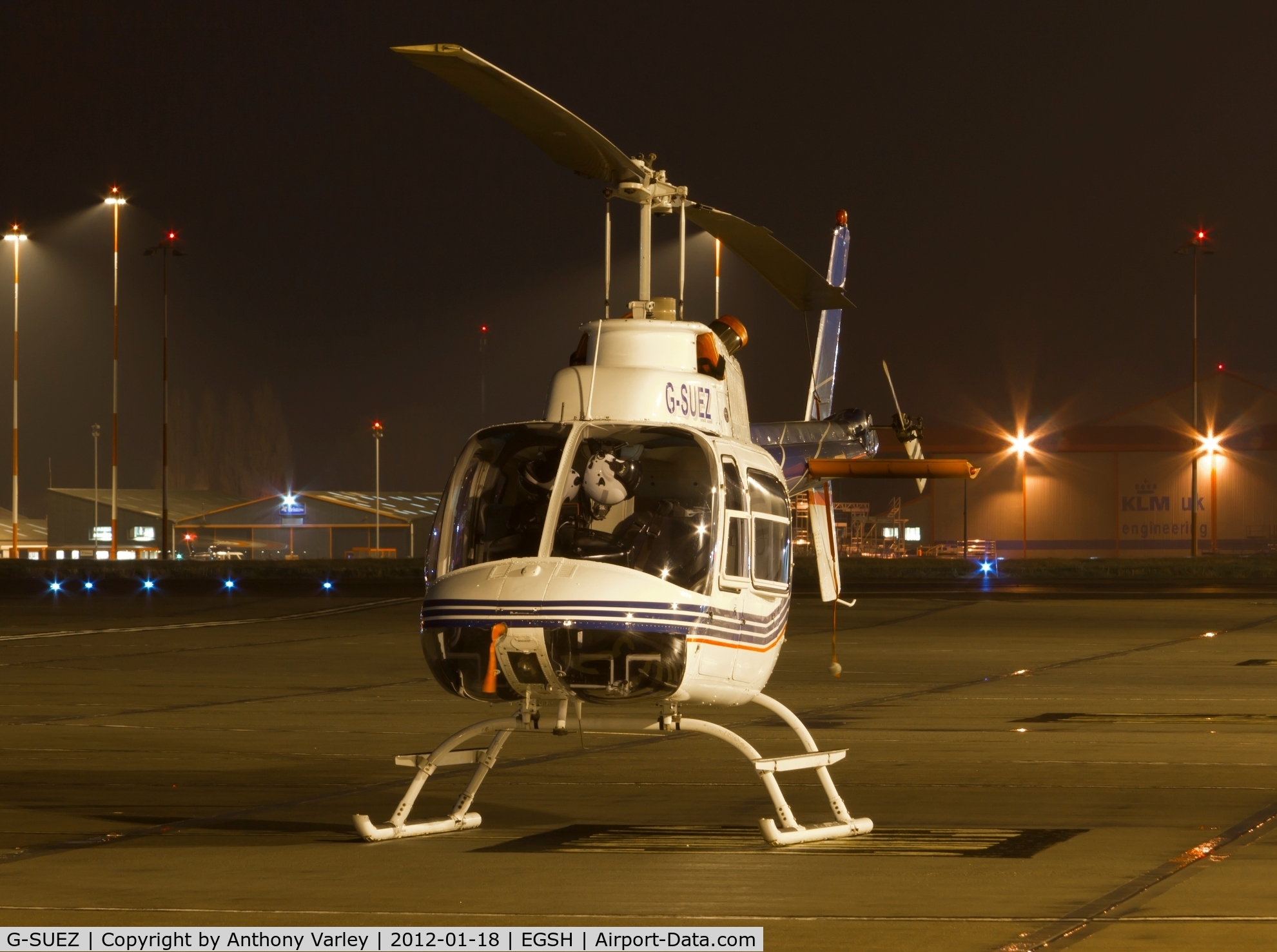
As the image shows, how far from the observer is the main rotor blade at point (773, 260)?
1193 centimetres

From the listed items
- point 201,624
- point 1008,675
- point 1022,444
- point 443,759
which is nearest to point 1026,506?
point 1022,444

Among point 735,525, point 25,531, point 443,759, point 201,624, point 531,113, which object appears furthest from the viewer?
point 25,531

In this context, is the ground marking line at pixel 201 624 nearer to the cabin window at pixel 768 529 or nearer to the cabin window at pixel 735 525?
the cabin window at pixel 768 529

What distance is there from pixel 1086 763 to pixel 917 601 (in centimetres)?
3071

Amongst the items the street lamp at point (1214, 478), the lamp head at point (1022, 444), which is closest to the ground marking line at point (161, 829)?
the street lamp at point (1214, 478)

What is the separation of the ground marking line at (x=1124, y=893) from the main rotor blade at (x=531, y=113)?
16.1ft

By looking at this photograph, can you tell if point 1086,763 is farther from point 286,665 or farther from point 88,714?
point 286,665

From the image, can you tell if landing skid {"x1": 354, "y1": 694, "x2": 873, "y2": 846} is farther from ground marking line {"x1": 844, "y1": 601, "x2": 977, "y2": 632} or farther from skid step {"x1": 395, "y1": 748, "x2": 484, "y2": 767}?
ground marking line {"x1": 844, "y1": 601, "x2": 977, "y2": 632}

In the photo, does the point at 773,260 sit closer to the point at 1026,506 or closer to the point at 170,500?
the point at 1026,506

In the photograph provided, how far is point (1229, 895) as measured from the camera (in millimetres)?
8977

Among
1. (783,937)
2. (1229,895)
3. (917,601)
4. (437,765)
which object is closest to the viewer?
(783,937)

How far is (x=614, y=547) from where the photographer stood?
34.4 feet

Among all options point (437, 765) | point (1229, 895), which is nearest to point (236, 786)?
point (437, 765)

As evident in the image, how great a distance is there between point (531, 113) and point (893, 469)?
364 cm
